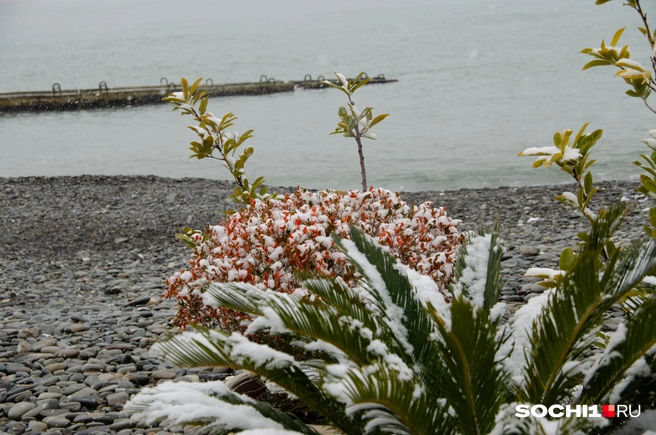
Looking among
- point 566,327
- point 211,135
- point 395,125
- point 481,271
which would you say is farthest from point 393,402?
point 395,125

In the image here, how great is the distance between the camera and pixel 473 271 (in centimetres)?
241

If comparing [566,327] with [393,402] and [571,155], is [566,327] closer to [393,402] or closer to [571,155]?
[393,402]

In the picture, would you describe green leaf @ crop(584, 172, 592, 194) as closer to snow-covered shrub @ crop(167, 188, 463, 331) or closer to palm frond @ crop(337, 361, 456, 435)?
snow-covered shrub @ crop(167, 188, 463, 331)

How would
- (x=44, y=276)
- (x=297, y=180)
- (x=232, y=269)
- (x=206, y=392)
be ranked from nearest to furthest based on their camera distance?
(x=206, y=392) → (x=232, y=269) → (x=44, y=276) → (x=297, y=180)

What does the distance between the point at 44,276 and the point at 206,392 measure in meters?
6.37

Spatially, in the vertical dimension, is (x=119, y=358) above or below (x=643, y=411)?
below

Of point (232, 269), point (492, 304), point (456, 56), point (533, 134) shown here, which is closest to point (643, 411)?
point (492, 304)

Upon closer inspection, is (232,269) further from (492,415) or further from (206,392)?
(492,415)

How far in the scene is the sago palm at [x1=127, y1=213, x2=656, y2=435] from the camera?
1.75 meters

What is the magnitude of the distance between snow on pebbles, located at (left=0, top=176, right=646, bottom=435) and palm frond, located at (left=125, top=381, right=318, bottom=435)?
0.85ft

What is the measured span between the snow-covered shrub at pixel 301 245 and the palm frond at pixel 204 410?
3.92ft

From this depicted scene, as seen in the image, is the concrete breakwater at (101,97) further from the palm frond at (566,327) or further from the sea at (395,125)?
the palm frond at (566,327)

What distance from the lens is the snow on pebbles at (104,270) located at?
3.81 metres

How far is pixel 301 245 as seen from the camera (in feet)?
11.2
